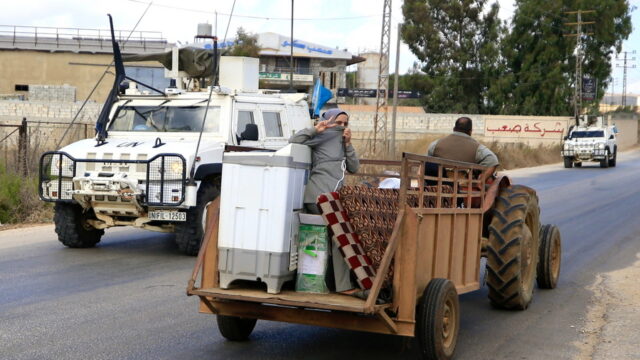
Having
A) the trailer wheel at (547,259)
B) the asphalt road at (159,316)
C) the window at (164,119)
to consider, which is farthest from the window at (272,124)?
the trailer wheel at (547,259)

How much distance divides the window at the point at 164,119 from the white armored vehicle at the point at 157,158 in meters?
0.01

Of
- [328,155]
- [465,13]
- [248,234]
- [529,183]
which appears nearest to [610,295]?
[328,155]

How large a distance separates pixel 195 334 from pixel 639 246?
913 centimetres

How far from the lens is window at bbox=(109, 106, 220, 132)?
12.6m

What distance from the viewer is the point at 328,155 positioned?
6949 millimetres

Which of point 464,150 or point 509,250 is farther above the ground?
point 464,150

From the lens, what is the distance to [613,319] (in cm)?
864

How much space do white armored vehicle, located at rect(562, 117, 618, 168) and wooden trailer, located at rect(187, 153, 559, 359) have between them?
3703 centimetres

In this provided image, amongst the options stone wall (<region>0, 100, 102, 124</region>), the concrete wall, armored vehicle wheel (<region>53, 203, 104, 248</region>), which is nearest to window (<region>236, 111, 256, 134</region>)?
armored vehicle wheel (<region>53, 203, 104, 248</region>)

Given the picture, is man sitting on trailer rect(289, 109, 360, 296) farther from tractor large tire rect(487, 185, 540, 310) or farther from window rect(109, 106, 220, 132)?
window rect(109, 106, 220, 132)

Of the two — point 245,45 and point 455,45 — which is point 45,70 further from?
point 455,45

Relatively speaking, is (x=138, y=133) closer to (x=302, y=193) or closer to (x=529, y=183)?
(x=302, y=193)

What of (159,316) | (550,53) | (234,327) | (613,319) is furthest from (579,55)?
(234,327)

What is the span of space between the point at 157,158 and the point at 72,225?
1780mm
